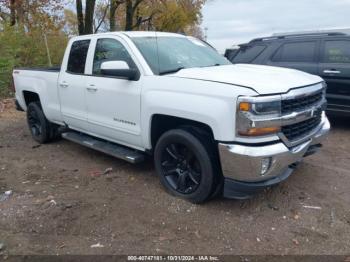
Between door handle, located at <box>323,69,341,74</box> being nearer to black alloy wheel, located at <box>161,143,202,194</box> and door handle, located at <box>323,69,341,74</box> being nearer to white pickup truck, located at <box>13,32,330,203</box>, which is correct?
white pickup truck, located at <box>13,32,330,203</box>

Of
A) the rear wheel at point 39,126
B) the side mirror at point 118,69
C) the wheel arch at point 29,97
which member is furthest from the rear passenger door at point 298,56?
the wheel arch at point 29,97

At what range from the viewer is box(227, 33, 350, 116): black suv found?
22.7 feet

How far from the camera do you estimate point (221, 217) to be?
13.0ft

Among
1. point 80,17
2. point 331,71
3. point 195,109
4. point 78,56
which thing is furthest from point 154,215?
point 80,17

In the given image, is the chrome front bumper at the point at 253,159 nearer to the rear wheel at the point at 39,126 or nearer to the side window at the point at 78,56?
the side window at the point at 78,56

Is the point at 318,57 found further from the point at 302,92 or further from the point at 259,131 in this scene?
the point at 259,131

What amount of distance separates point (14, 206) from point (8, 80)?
929 cm

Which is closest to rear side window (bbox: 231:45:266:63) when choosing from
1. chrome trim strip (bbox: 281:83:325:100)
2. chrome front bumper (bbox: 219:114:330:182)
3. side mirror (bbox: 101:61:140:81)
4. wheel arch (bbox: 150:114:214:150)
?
chrome trim strip (bbox: 281:83:325:100)

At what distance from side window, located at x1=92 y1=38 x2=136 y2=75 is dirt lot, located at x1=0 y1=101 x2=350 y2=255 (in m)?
1.48

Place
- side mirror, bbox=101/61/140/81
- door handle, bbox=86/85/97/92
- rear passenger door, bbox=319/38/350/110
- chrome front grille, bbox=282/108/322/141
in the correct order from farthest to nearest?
rear passenger door, bbox=319/38/350/110, door handle, bbox=86/85/97/92, side mirror, bbox=101/61/140/81, chrome front grille, bbox=282/108/322/141

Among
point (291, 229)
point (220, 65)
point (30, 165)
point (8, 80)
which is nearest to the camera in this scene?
point (291, 229)

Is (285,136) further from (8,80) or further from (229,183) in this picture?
(8,80)

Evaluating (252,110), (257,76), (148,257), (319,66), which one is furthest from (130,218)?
(319,66)

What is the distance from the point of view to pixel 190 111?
3898 mm
